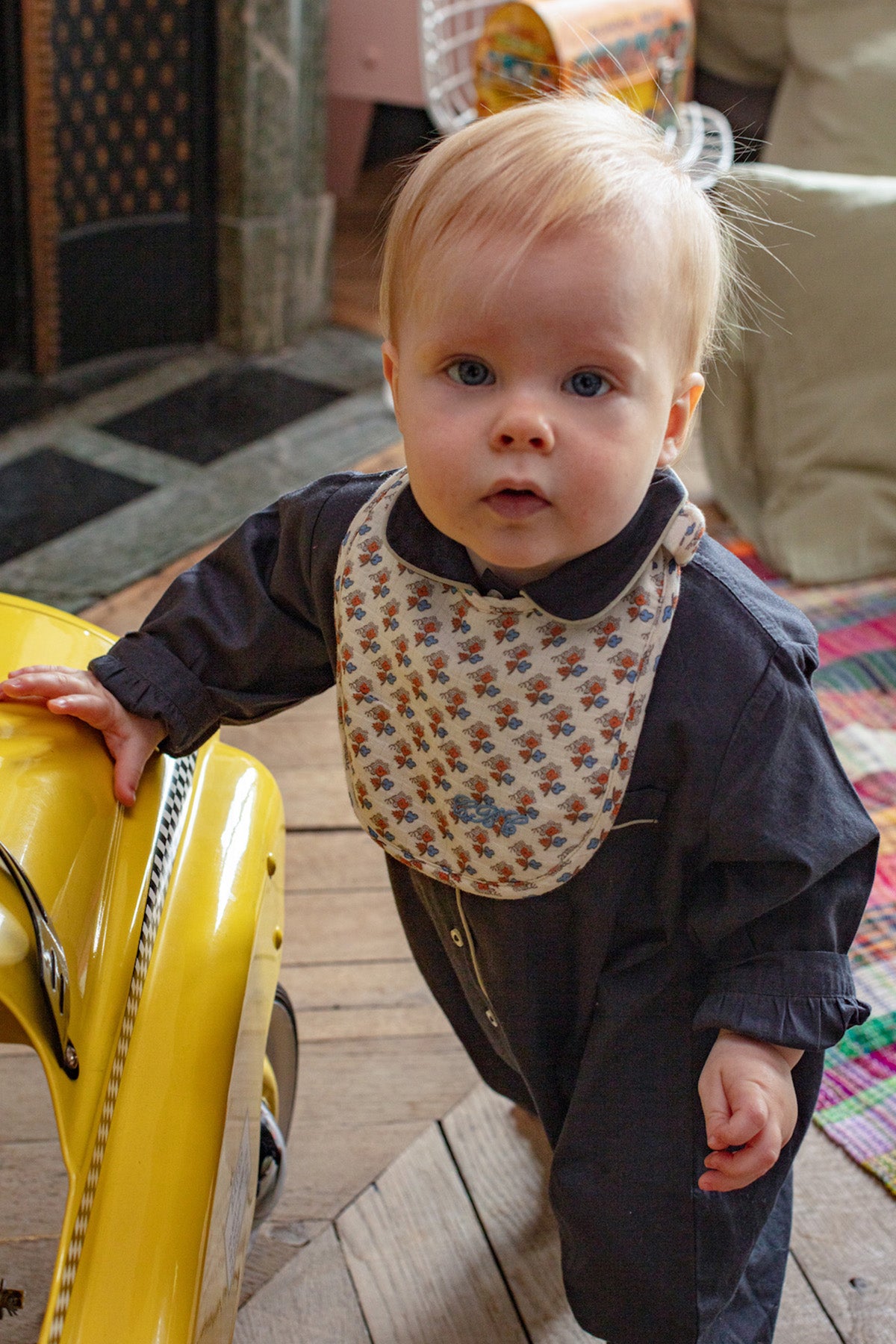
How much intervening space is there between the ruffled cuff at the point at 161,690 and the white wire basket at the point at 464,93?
1051 millimetres

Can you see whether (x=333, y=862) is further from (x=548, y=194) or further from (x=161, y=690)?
(x=548, y=194)

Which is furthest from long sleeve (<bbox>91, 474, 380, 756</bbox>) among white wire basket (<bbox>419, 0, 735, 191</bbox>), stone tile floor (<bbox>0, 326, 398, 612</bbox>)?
stone tile floor (<bbox>0, 326, 398, 612</bbox>)

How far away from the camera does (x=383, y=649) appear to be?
78 centimetres

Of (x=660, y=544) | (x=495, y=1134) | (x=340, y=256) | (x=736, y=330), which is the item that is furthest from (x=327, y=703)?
(x=340, y=256)

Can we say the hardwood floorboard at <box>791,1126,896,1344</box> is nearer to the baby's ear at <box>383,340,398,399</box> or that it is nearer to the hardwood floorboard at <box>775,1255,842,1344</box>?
the hardwood floorboard at <box>775,1255,842,1344</box>

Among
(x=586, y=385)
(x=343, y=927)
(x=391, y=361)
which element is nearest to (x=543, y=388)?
(x=586, y=385)

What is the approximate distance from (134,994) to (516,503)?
0.31 metres

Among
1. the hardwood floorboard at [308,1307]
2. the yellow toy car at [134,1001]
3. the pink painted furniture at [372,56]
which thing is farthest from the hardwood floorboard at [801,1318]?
the pink painted furniture at [372,56]

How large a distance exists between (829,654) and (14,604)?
1.29m

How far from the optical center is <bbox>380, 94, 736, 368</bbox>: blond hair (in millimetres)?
638

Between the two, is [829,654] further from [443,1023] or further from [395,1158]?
[395,1158]

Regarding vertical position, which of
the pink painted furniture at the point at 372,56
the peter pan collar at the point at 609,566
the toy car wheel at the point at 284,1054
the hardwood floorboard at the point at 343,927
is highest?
the peter pan collar at the point at 609,566

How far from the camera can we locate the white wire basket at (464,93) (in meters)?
2.13

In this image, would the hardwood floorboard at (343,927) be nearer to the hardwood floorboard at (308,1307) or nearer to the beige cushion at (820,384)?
the hardwood floorboard at (308,1307)
